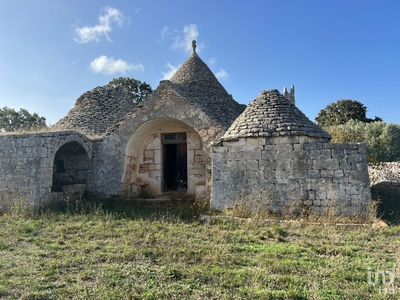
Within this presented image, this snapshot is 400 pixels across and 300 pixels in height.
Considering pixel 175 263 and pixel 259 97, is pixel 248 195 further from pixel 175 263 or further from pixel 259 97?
pixel 175 263

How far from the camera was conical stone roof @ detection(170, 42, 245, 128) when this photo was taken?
10853 millimetres

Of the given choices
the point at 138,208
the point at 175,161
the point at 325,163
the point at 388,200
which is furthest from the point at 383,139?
the point at 138,208

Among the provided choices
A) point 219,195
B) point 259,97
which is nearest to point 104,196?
point 219,195

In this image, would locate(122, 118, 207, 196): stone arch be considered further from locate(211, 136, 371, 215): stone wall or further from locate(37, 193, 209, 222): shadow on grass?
locate(211, 136, 371, 215): stone wall

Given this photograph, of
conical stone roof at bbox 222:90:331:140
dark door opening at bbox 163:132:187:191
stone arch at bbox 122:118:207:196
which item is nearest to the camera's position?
conical stone roof at bbox 222:90:331:140

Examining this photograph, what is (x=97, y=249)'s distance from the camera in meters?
4.71

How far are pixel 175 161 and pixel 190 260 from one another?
7331 millimetres

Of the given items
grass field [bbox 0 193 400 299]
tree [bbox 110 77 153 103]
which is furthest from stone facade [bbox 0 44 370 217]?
tree [bbox 110 77 153 103]

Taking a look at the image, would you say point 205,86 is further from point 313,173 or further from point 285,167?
point 313,173

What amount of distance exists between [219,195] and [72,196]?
188 inches

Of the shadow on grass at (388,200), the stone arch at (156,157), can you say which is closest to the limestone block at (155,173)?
the stone arch at (156,157)

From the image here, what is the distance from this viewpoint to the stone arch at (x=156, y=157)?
9797mm

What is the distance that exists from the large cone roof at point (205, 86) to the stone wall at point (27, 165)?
15.6ft

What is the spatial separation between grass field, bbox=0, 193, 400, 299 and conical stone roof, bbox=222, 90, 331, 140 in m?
2.20
